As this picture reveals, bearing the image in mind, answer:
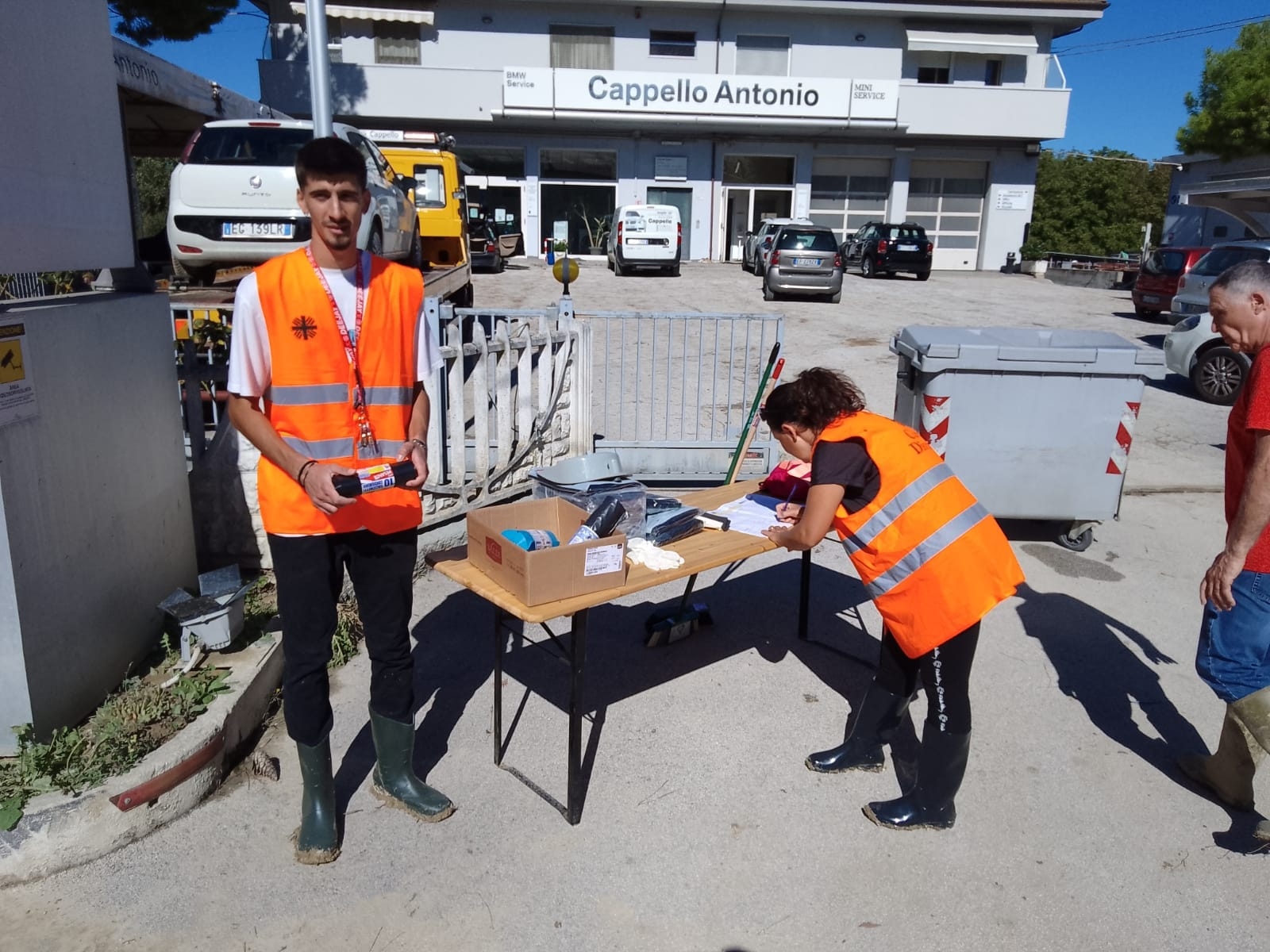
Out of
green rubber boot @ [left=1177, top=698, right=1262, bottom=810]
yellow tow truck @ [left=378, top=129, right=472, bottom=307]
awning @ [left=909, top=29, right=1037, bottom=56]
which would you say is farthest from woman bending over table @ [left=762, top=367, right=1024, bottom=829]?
awning @ [left=909, top=29, right=1037, bottom=56]

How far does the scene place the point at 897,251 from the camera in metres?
25.1

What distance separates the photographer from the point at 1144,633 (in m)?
4.86

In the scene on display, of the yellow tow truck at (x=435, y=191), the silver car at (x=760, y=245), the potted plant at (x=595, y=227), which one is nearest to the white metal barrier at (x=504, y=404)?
the yellow tow truck at (x=435, y=191)

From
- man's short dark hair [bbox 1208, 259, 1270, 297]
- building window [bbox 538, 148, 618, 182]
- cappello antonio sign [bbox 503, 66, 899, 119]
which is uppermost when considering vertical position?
→ cappello antonio sign [bbox 503, 66, 899, 119]

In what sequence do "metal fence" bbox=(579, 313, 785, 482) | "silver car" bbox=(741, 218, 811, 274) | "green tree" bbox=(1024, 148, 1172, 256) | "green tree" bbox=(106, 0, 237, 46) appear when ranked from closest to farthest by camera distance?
"metal fence" bbox=(579, 313, 785, 482)
"green tree" bbox=(106, 0, 237, 46)
"silver car" bbox=(741, 218, 811, 274)
"green tree" bbox=(1024, 148, 1172, 256)

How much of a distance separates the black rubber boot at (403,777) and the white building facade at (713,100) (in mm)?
25822

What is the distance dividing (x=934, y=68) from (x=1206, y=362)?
74.2 ft

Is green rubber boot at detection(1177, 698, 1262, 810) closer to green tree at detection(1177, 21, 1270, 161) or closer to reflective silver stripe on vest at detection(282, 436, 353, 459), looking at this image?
reflective silver stripe on vest at detection(282, 436, 353, 459)

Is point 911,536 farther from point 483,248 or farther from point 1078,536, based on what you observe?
point 483,248

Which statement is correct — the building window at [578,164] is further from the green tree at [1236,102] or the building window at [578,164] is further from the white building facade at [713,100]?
the green tree at [1236,102]

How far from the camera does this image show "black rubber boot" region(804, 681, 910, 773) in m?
3.35

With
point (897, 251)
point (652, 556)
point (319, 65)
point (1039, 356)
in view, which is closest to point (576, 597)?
point (652, 556)

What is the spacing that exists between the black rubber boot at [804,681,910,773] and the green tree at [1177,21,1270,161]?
30.8 meters

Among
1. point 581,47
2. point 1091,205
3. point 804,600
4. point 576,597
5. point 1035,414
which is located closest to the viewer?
point 576,597
